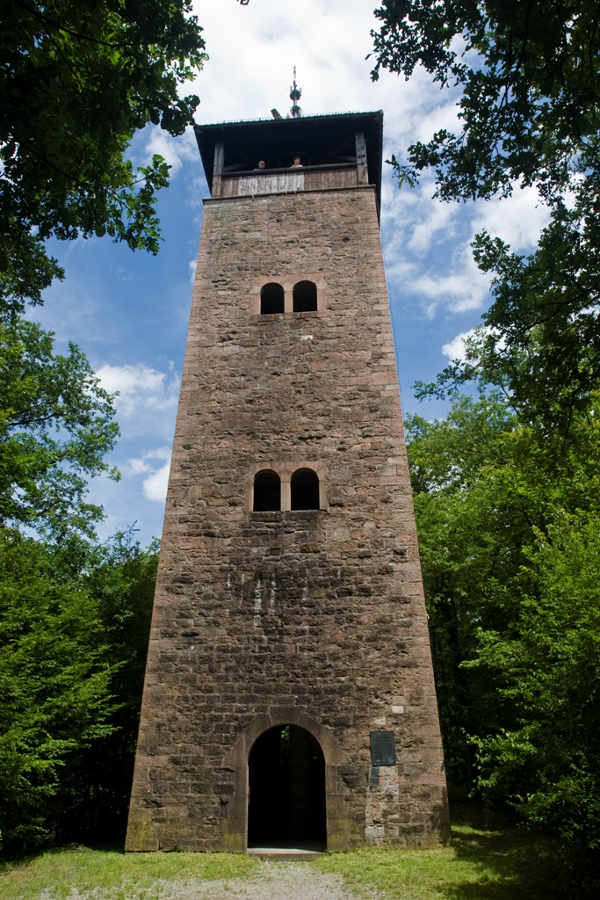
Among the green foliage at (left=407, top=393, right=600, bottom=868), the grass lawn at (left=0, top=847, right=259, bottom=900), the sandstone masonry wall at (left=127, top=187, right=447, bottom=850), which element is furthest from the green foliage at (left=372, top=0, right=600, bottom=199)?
the grass lawn at (left=0, top=847, right=259, bottom=900)

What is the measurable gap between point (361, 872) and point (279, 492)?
6.12 meters

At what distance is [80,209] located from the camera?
545cm

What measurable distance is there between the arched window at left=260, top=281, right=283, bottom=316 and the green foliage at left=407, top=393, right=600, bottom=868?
5.87 meters

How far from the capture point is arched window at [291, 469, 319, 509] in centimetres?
1165

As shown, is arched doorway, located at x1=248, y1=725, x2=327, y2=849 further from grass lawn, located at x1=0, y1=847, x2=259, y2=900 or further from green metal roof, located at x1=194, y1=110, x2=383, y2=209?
green metal roof, located at x1=194, y1=110, x2=383, y2=209

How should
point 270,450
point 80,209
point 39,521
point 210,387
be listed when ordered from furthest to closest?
point 39,521
point 210,387
point 270,450
point 80,209

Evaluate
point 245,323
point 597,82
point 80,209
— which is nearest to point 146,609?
point 245,323

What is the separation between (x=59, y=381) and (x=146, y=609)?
7.76 metres

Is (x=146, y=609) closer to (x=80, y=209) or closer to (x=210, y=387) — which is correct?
(x=210, y=387)

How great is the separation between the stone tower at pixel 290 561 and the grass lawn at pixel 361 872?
17.4 inches

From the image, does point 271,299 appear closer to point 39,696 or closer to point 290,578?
point 290,578

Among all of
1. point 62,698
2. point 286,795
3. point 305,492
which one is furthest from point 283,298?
point 286,795

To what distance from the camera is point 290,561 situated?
10.2 metres

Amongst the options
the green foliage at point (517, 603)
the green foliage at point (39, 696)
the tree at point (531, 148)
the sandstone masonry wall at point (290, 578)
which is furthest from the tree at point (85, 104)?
the green foliage at point (39, 696)
